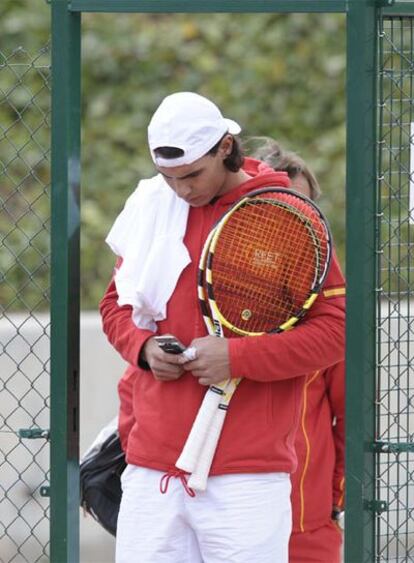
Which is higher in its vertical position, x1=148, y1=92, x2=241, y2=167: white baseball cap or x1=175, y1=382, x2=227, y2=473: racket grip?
x1=148, y1=92, x2=241, y2=167: white baseball cap

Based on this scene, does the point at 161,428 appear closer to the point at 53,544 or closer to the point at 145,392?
the point at 145,392

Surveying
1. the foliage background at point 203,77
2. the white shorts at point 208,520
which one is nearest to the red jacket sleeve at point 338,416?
the white shorts at point 208,520

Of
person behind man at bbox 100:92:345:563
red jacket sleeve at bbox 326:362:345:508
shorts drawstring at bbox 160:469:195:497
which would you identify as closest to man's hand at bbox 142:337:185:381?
person behind man at bbox 100:92:345:563

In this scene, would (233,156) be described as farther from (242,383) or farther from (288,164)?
(288,164)

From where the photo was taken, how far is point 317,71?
8.98m

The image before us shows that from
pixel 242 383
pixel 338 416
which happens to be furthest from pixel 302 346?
pixel 338 416

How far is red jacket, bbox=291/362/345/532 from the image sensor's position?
162 inches

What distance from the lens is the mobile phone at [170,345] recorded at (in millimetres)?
3537

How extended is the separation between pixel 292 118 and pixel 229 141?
210 inches

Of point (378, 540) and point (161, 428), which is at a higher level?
point (161, 428)

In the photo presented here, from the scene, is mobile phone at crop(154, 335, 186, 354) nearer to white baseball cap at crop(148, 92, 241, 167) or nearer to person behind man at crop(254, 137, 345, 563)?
white baseball cap at crop(148, 92, 241, 167)

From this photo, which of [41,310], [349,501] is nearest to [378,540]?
[349,501]

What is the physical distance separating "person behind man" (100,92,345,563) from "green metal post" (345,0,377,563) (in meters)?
0.08

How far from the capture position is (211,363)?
138 inches
